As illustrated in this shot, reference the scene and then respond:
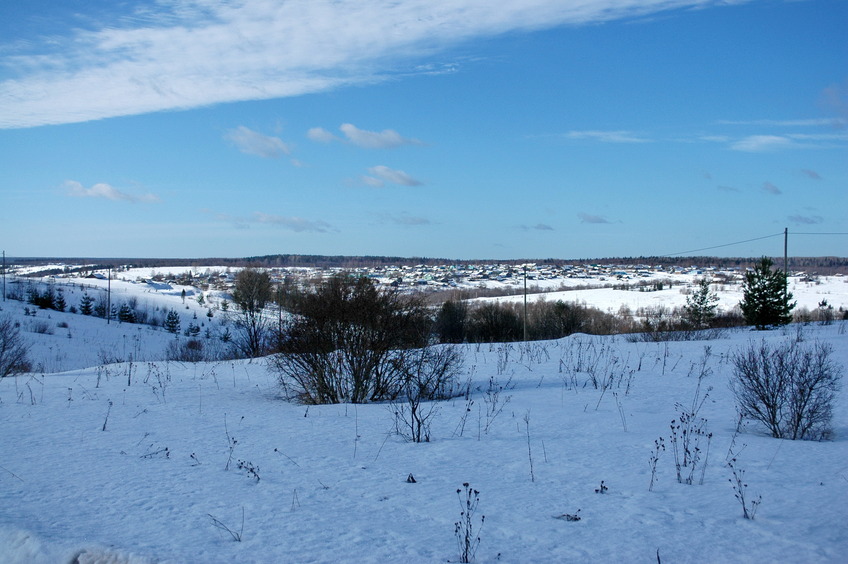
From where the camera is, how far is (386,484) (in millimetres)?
5023

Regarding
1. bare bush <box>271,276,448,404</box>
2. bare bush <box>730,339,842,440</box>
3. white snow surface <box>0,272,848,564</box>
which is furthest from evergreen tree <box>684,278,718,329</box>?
bare bush <box>730,339,842,440</box>

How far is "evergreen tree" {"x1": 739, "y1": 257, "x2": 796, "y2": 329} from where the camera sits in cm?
3303

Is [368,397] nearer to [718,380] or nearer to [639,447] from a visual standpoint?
[639,447]

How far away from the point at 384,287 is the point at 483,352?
24.2 feet

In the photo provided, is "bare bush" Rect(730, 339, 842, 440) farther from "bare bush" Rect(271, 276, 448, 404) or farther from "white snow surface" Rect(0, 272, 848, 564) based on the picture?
"bare bush" Rect(271, 276, 448, 404)

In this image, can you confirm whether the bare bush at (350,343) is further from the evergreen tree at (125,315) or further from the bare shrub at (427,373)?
the evergreen tree at (125,315)

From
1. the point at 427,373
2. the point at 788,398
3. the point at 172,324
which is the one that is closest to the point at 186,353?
the point at 427,373

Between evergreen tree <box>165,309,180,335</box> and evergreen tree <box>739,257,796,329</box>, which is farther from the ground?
evergreen tree <box>739,257,796,329</box>

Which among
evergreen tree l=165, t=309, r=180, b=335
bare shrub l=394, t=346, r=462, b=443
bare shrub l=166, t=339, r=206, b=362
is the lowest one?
evergreen tree l=165, t=309, r=180, b=335

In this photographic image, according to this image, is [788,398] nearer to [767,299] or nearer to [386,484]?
[386,484]

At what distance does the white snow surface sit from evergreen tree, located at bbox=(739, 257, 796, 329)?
27.3 metres

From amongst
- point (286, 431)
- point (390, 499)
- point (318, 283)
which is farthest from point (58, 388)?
point (390, 499)

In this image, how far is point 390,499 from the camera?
4.66 metres

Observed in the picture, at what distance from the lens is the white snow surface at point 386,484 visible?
3764 millimetres
